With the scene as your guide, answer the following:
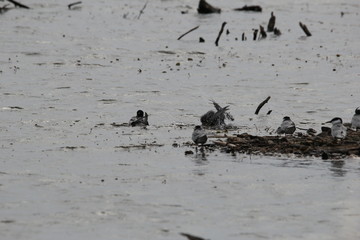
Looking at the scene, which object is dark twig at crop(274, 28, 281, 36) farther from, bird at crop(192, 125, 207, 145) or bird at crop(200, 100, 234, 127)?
bird at crop(192, 125, 207, 145)

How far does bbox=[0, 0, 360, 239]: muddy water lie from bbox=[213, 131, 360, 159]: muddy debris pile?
437mm

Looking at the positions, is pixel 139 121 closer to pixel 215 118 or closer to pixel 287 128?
pixel 215 118

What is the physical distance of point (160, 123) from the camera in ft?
77.4

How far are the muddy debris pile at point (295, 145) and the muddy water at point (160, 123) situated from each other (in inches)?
17.2

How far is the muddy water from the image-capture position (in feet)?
47.3

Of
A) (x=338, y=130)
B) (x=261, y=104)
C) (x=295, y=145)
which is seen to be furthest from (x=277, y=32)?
(x=295, y=145)

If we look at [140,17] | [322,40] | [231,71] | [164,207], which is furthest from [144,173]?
[140,17]

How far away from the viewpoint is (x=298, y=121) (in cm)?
2388

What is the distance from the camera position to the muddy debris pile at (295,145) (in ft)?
61.3

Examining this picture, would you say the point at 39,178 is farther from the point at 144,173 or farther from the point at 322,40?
the point at 322,40

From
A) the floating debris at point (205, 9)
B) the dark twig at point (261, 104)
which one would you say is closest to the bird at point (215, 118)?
the dark twig at point (261, 104)

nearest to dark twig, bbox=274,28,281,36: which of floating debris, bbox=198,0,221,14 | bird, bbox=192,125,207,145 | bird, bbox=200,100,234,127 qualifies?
floating debris, bbox=198,0,221,14

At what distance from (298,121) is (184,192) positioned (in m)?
8.42

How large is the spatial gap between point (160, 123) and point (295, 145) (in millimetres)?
5259
